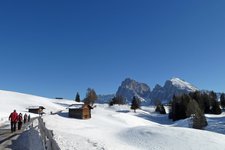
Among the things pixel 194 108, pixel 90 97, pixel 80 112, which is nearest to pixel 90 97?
pixel 90 97

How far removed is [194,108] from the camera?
267 ft

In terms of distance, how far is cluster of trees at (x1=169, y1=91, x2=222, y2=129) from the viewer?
7981 cm

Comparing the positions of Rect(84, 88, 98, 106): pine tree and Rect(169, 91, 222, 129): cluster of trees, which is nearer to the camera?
Rect(169, 91, 222, 129): cluster of trees

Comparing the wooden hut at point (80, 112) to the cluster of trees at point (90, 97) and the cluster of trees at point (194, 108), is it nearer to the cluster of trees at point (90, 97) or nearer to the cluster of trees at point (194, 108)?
the cluster of trees at point (194, 108)

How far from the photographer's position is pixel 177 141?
794 inches

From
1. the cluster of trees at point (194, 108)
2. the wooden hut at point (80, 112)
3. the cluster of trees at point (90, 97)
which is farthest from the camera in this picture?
the cluster of trees at point (90, 97)

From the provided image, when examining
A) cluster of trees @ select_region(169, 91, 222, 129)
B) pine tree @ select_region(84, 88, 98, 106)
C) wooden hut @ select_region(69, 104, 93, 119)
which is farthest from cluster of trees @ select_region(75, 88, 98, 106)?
wooden hut @ select_region(69, 104, 93, 119)

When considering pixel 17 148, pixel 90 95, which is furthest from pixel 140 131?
pixel 90 95

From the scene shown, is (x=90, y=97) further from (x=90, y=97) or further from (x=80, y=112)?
(x=80, y=112)

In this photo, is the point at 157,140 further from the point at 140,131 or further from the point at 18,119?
the point at 18,119

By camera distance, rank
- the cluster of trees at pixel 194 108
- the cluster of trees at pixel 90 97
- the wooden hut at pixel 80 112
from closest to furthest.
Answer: the cluster of trees at pixel 194 108 < the wooden hut at pixel 80 112 < the cluster of trees at pixel 90 97

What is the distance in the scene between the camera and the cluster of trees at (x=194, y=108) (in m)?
79.8

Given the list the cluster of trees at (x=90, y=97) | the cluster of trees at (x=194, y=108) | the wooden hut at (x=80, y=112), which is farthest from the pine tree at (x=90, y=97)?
the wooden hut at (x=80, y=112)

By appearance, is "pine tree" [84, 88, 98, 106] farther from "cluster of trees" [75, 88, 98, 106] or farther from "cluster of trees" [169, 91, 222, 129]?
"cluster of trees" [169, 91, 222, 129]
